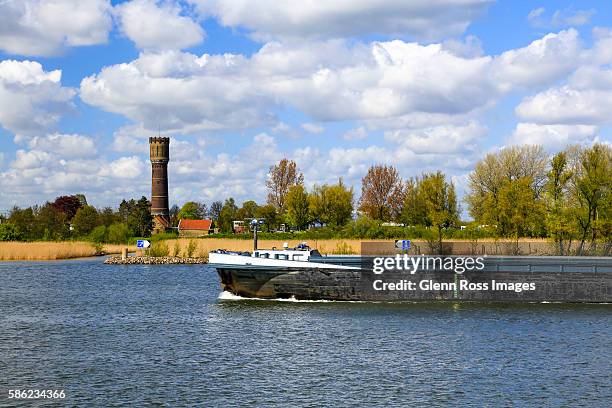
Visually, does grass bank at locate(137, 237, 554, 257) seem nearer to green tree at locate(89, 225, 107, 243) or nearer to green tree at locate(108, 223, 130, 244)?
green tree at locate(89, 225, 107, 243)

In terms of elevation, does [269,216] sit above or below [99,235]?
above

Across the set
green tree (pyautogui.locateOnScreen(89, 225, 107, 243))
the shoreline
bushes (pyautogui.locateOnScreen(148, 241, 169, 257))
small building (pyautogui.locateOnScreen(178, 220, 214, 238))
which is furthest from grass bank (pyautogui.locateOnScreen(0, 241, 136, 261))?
small building (pyautogui.locateOnScreen(178, 220, 214, 238))

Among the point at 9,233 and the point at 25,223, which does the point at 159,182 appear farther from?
the point at 9,233

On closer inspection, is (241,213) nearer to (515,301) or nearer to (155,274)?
(155,274)

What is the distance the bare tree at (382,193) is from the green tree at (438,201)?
56.0 metres

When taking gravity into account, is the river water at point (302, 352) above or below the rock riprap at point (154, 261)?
below

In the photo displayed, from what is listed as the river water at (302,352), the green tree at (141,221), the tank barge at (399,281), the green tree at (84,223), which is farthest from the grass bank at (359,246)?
the green tree at (141,221)

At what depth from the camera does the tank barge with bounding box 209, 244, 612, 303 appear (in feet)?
172

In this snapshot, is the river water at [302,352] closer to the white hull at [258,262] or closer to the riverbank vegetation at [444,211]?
the white hull at [258,262]

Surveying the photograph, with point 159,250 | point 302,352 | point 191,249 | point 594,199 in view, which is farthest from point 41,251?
point 302,352

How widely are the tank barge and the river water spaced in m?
1.18

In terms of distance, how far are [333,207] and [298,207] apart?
704 cm

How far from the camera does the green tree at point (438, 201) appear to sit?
8669cm

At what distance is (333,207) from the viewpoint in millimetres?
132875
